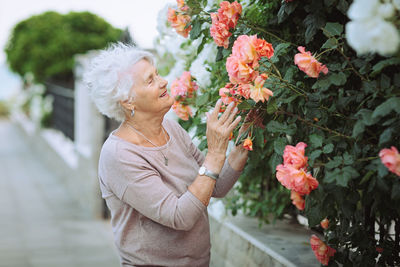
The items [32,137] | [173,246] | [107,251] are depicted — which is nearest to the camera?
[173,246]

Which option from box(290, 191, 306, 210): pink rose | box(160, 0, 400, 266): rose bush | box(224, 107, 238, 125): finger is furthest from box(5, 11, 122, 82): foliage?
box(290, 191, 306, 210): pink rose

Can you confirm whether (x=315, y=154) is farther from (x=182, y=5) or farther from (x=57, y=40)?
(x=57, y=40)

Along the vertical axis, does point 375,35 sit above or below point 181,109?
above

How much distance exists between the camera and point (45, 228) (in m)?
5.16

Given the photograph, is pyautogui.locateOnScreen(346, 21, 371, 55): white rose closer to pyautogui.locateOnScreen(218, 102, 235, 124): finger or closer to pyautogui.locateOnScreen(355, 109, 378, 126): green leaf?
pyautogui.locateOnScreen(355, 109, 378, 126): green leaf

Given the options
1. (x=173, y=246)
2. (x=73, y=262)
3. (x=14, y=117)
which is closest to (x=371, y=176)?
(x=173, y=246)

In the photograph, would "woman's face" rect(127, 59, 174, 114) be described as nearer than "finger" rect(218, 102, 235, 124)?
No

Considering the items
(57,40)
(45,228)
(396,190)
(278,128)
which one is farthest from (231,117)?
(57,40)

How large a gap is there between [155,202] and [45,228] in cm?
386

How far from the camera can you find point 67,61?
9.34 metres

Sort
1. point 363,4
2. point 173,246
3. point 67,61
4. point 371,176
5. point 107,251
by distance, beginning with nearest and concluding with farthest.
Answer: point 363,4 → point 371,176 → point 173,246 → point 107,251 → point 67,61

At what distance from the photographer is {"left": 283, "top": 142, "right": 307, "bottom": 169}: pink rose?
133 cm

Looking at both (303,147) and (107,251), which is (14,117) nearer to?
(107,251)

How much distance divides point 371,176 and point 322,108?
0.92 ft
